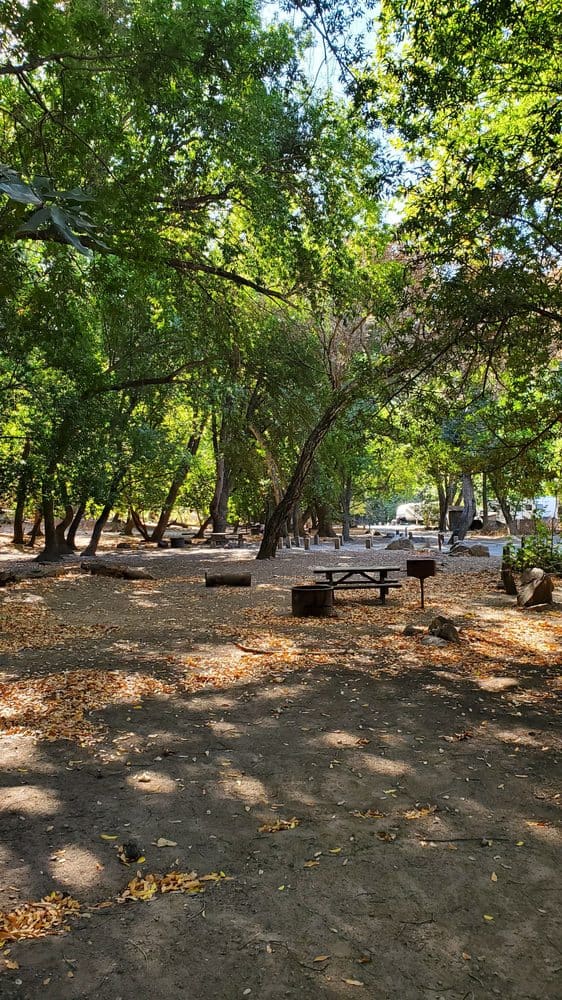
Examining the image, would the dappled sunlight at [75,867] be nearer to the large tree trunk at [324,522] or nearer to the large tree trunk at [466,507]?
the large tree trunk at [466,507]

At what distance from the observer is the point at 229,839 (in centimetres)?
344

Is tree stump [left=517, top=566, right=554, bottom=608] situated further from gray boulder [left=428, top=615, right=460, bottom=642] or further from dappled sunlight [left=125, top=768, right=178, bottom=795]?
dappled sunlight [left=125, top=768, right=178, bottom=795]

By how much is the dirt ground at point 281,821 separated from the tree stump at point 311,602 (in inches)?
92.7

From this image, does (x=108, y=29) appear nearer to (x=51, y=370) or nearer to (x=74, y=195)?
(x=74, y=195)

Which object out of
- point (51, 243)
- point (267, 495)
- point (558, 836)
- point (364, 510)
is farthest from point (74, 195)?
point (364, 510)

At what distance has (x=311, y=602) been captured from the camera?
10.4 meters

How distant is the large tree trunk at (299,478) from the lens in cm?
1630

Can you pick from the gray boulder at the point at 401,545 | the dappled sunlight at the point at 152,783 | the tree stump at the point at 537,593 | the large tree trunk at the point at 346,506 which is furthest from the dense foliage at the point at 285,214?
the large tree trunk at the point at 346,506

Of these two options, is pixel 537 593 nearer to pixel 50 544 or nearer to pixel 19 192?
pixel 19 192

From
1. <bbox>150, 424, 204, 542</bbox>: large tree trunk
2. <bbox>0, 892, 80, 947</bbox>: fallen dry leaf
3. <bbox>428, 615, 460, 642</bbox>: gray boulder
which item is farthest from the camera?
<bbox>150, 424, 204, 542</bbox>: large tree trunk

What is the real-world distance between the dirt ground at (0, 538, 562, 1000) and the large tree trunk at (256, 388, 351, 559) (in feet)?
29.0

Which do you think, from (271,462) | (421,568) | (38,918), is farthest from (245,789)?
(271,462)

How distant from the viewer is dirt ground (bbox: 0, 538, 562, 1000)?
8.12 feet

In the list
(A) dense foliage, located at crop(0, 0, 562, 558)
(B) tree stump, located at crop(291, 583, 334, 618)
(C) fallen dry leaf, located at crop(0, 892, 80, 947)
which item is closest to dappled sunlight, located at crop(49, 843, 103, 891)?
(C) fallen dry leaf, located at crop(0, 892, 80, 947)
